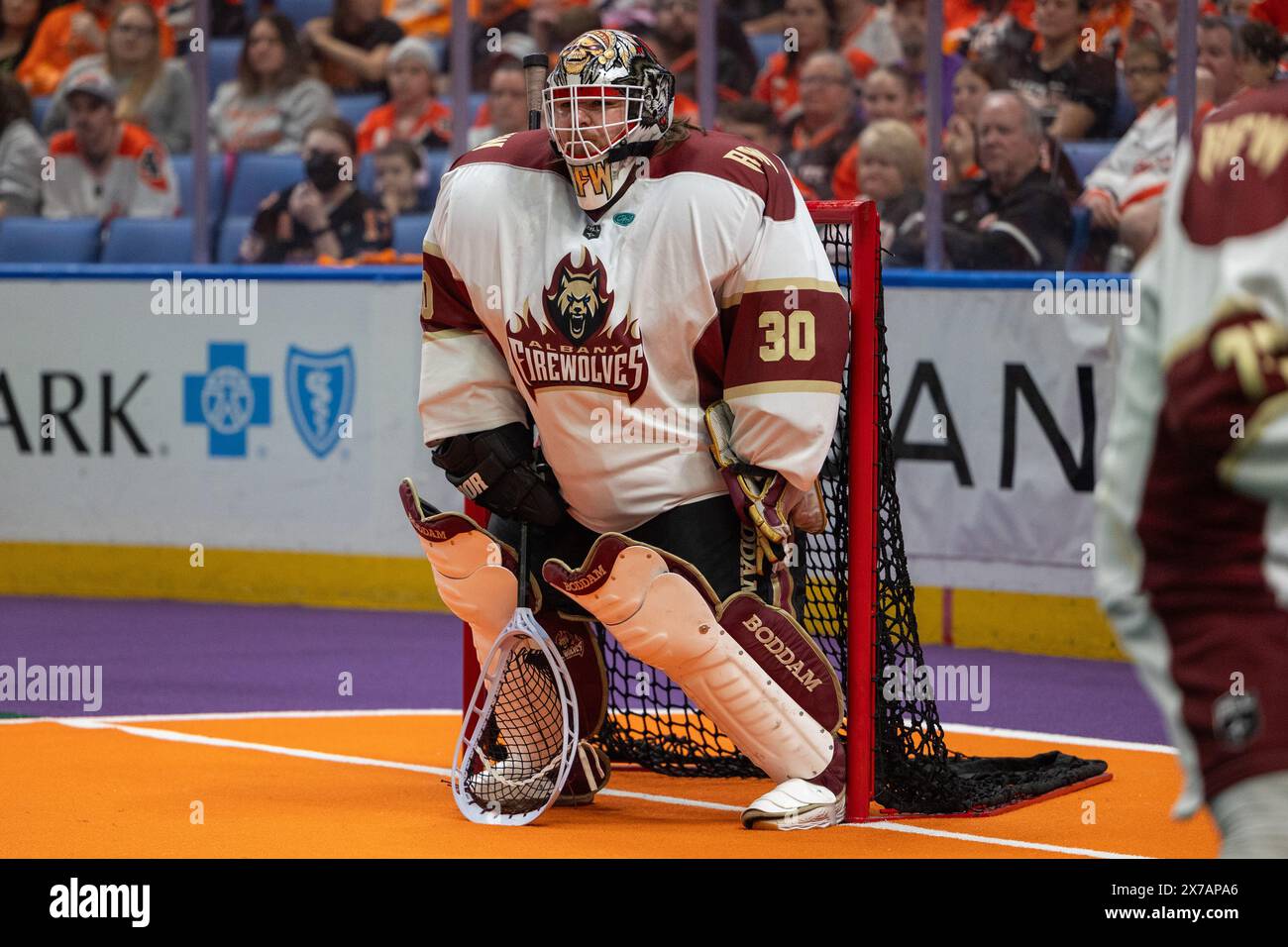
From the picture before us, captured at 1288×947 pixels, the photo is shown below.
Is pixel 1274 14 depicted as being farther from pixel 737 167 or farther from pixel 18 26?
pixel 18 26

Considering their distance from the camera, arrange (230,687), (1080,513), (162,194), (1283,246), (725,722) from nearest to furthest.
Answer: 1. (1283,246)
2. (725,722)
3. (230,687)
4. (1080,513)
5. (162,194)

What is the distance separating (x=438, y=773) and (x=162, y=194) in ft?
16.5

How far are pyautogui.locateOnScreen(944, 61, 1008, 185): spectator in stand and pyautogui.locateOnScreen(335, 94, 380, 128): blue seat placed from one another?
3206mm

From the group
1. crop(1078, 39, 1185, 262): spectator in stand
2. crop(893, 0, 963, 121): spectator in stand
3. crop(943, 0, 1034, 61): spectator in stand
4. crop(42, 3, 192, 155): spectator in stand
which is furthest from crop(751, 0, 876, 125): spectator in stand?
crop(42, 3, 192, 155): spectator in stand

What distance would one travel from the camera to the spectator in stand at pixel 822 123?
8.53m

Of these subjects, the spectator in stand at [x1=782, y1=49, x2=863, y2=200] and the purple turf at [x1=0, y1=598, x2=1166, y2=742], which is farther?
the spectator in stand at [x1=782, y1=49, x2=863, y2=200]

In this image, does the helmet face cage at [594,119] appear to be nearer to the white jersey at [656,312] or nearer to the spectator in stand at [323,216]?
the white jersey at [656,312]

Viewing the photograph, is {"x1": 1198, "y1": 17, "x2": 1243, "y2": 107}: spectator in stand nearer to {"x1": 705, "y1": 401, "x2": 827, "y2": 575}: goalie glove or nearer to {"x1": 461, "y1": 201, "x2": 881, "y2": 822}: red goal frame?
{"x1": 461, "y1": 201, "x2": 881, "y2": 822}: red goal frame

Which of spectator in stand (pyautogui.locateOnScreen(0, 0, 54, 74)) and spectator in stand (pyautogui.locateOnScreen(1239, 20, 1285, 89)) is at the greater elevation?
spectator in stand (pyautogui.locateOnScreen(0, 0, 54, 74))

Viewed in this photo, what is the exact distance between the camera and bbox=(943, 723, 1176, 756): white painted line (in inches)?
228

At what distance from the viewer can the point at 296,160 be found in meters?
9.72

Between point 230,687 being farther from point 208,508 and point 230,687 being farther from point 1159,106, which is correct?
point 1159,106
